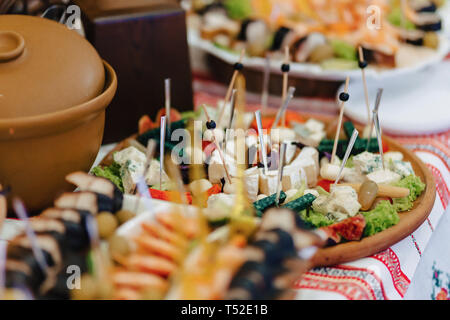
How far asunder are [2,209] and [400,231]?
909 millimetres

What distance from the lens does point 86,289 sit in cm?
88

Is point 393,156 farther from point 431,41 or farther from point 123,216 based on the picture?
point 431,41

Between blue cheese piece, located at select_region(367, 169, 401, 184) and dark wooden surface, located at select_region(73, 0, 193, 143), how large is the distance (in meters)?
0.77

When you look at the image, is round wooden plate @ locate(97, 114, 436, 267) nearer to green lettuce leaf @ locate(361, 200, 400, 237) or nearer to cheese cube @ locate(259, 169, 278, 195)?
green lettuce leaf @ locate(361, 200, 400, 237)

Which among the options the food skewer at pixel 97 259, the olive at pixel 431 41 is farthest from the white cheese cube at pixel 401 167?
the olive at pixel 431 41

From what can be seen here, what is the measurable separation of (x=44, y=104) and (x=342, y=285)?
0.75 m

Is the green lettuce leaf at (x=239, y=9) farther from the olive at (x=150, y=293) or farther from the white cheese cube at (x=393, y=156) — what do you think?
the olive at (x=150, y=293)

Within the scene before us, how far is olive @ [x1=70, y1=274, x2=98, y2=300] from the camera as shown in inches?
34.7

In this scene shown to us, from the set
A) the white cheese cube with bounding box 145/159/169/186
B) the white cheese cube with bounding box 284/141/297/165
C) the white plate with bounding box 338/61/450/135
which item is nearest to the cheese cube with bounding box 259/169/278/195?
the white cheese cube with bounding box 284/141/297/165

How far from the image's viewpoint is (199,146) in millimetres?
1450

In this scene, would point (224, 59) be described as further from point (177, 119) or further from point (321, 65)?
point (177, 119)

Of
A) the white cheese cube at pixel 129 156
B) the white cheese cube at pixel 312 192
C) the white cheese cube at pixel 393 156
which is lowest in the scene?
the white cheese cube at pixel 393 156

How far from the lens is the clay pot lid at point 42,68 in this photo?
109 cm

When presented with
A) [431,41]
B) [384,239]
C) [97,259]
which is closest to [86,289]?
[97,259]
